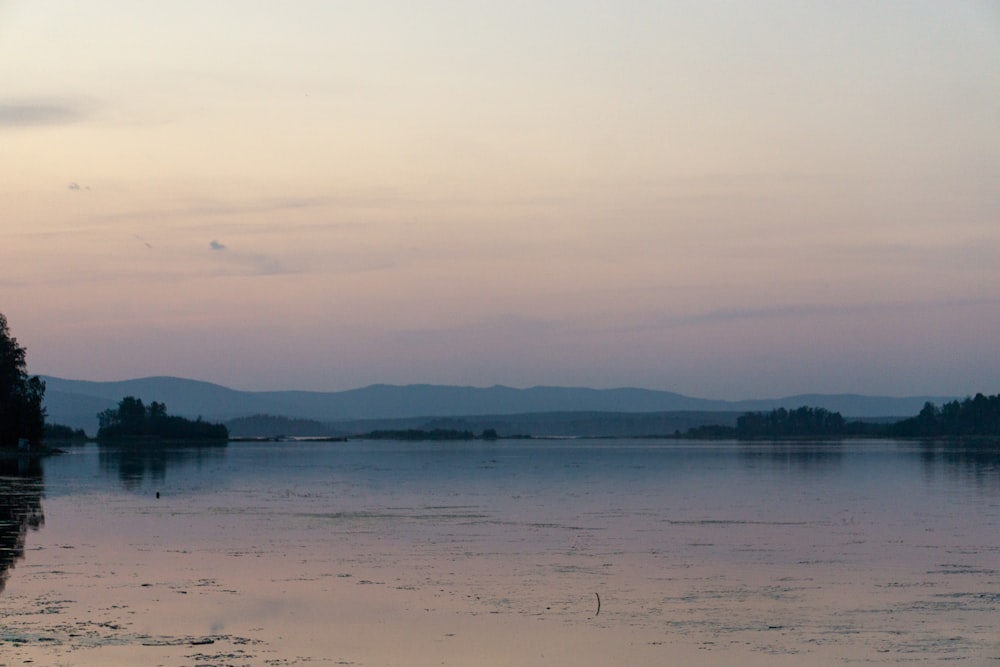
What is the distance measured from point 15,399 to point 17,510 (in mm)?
61972

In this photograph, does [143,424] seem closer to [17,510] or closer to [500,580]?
[17,510]

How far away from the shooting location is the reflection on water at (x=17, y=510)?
2748 cm

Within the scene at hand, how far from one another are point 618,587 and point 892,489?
Result: 108 ft

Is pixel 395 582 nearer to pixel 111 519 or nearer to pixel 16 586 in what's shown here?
pixel 16 586

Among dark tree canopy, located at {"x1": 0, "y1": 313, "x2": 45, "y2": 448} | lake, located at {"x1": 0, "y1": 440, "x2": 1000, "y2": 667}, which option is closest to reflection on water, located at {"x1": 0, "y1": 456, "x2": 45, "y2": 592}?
lake, located at {"x1": 0, "y1": 440, "x2": 1000, "y2": 667}

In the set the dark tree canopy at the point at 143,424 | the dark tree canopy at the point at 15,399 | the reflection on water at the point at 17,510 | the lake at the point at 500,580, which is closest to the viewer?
the lake at the point at 500,580

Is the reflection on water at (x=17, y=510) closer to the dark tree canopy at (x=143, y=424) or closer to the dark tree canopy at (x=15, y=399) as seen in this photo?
the dark tree canopy at (x=15, y=399)

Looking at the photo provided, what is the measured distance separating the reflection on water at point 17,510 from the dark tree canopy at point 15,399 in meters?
23.2

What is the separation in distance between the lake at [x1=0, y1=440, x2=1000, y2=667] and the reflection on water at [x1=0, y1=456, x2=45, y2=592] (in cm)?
24

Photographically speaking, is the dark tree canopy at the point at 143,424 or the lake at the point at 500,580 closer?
the lake at the point at 500,580

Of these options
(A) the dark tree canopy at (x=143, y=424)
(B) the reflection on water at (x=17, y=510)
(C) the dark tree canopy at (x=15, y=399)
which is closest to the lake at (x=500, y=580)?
(B) the reflection on water at (x=17, y=510)

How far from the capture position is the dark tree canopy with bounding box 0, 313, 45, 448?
95188mm

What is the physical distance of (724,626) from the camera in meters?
19.6

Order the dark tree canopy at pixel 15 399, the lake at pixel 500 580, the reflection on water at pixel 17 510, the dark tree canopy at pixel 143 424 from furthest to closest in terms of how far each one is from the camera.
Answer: the dark tree canopy at pixel 143 424
the dark tree canopy at pixel 15 399
the reflection on water at pixel 17 510
the lake at pixel 500 580
